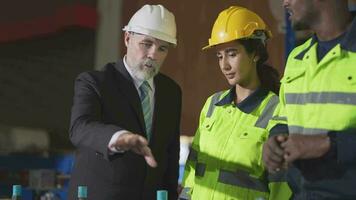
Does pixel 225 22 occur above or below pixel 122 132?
above

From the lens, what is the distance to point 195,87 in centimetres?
677

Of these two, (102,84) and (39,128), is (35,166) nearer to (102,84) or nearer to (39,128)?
(39,128)

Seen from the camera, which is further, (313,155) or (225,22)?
(225,22)

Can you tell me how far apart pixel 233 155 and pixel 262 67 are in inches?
16.4

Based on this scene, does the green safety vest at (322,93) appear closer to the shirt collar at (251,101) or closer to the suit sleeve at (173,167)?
the shirt collar at (251,101)

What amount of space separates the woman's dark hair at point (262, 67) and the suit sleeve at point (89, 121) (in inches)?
24.0

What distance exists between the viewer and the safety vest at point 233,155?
2.69 metres

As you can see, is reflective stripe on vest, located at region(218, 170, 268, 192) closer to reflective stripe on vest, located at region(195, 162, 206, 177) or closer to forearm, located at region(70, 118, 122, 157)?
reflective stripe on vest, located at region(195, 162, 206, 177)

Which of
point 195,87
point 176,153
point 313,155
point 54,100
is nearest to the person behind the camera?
point 313,155

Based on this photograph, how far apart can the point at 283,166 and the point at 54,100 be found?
431 centimetres

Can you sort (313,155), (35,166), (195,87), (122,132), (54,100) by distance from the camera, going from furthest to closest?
1. (195,87)
2. (54,100)
3. (35,166)
4. (122,132)
5. (313,155)

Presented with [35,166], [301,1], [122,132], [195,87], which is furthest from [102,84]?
[195,87]

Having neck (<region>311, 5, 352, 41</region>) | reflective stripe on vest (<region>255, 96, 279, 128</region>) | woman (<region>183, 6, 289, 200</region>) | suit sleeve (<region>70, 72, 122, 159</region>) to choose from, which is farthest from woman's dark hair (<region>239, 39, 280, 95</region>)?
neck (<region>311, 5, 352, 41</region>)

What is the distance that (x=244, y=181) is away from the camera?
270 centimetres
